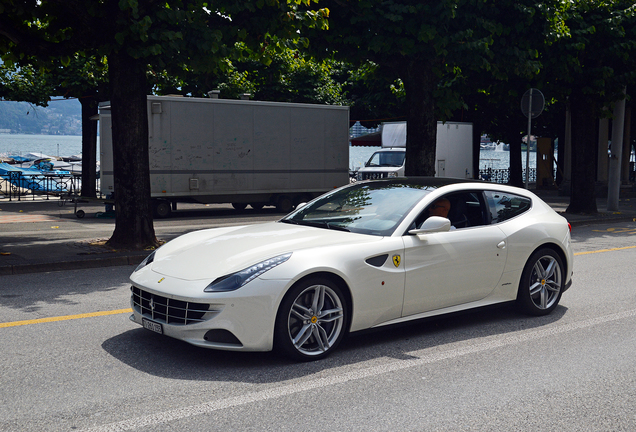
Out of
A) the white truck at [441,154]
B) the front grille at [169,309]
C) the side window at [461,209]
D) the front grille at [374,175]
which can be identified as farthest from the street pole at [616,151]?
the front grille at [169,309]

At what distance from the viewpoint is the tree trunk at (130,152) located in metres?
10.9

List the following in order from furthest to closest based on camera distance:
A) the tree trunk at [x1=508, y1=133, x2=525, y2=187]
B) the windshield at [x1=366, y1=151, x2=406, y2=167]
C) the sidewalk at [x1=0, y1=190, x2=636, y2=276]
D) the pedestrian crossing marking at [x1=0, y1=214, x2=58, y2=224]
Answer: the tree trunk at [x1=508, y1=133, x2=525, y2=187] < the windshield at [x1=366, y1=151, x2=406, y2=167] < the pedestrian crossing marking at [x1=0, y1=214, x2=58, y2=224] < the sidewalk at [x1=0, y1=190, x2=636, y2=276]

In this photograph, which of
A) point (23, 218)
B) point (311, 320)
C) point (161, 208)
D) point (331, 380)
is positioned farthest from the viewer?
point (161, 208)

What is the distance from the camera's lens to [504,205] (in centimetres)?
664

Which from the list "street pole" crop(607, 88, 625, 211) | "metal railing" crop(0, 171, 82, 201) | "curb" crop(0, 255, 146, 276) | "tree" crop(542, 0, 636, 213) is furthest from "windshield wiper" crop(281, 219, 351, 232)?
"metal railing" crop(0, 171, 82, 201)

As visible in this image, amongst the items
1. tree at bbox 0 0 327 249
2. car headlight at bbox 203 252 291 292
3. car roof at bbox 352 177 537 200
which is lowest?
car headlight at bbox 203 252 291 292

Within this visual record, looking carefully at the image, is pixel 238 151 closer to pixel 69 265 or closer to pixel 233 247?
pixel 69 265

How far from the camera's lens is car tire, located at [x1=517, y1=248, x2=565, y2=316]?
657 centimetres

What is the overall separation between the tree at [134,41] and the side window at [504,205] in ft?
17.4

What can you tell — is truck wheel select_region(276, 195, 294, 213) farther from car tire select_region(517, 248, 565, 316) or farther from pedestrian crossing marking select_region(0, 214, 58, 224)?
car tire select_region(517, 248, 565, 316)

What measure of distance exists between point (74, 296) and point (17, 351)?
2.38 m

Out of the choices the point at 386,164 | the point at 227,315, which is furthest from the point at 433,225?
the point at 386,164

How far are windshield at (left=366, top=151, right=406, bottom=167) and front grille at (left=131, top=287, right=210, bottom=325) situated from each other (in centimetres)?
2024

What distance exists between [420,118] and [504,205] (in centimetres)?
853
